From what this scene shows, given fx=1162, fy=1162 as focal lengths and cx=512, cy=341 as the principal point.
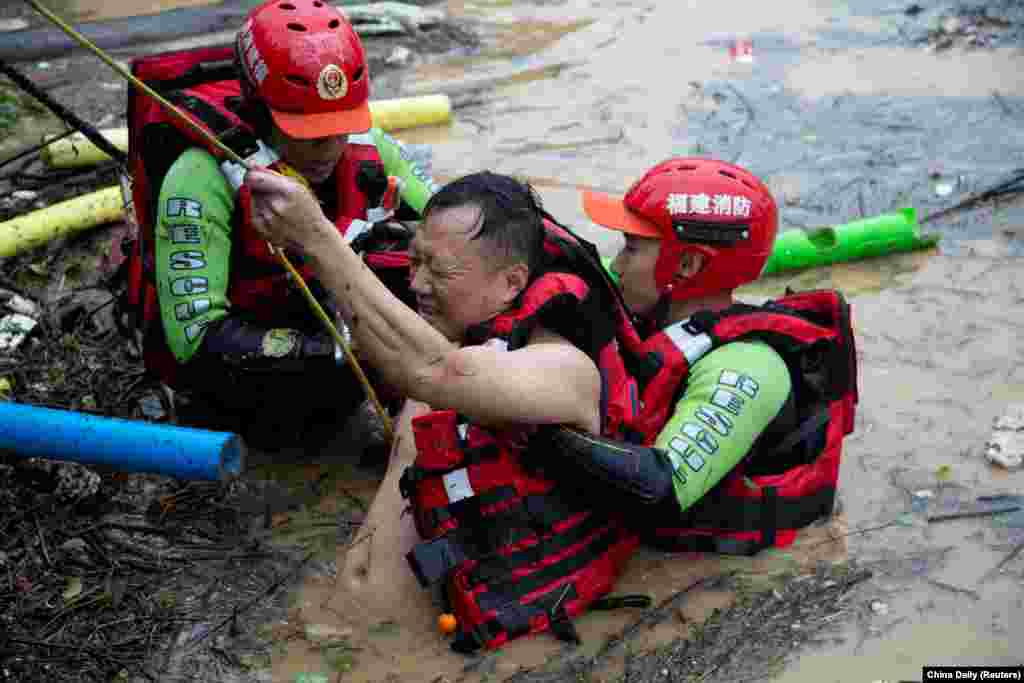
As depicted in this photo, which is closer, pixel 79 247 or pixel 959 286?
pixel 959 286

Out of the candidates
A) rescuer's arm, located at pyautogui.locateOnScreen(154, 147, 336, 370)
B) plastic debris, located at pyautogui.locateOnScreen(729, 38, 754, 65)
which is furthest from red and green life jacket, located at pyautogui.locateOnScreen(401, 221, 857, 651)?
plastic debris, located at pyautogui.locateOnScreen(729, 38, 754, 65)

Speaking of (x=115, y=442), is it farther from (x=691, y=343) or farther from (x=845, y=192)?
(x=845, y=192)

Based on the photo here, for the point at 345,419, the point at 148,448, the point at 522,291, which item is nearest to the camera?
the point at 522,291

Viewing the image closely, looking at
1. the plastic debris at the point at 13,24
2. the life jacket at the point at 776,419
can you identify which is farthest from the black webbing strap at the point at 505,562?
the plastic debris at the point at 13,24

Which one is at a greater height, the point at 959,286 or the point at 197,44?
the point at 197,44

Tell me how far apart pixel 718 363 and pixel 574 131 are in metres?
4.58

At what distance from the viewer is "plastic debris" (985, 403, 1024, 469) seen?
4.50m

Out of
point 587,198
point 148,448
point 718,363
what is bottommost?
point 148,448

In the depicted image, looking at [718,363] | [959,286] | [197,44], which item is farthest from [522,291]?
[197,44]

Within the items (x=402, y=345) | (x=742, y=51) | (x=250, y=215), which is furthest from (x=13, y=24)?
(x=402, y=345)

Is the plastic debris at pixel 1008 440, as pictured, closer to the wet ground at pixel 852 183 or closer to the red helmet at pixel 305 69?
the wet ground at pixel 852 183

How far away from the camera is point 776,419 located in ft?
12.9

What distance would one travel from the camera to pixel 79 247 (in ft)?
20.8

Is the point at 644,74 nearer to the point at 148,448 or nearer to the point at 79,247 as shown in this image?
the point at 79,247
